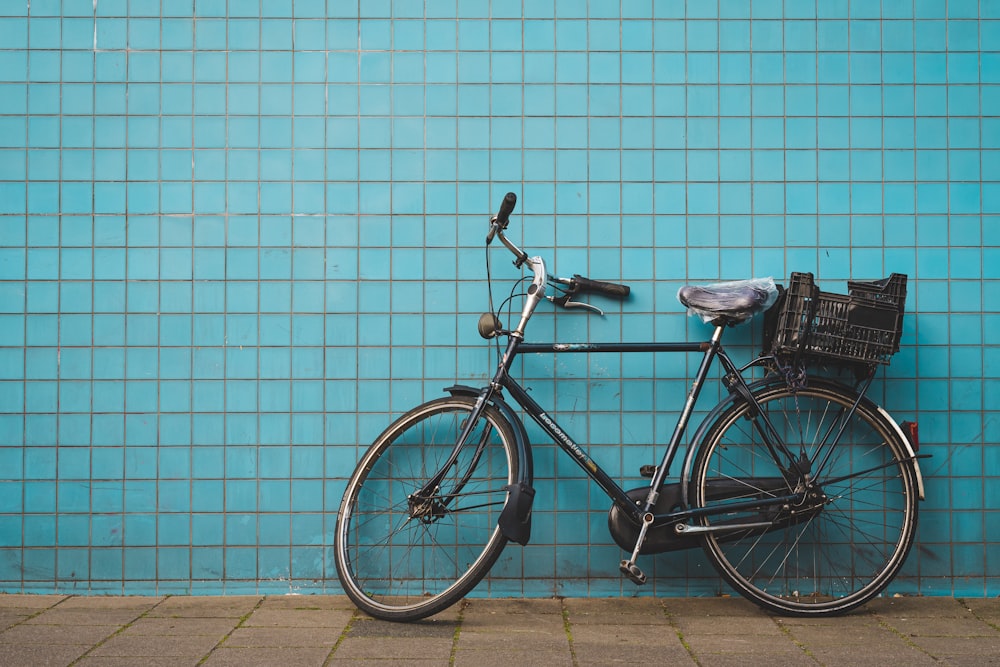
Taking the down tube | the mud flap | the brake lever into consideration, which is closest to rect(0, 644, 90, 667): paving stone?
the mud flap

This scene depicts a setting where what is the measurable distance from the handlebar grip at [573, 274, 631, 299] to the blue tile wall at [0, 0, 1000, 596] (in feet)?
0.44

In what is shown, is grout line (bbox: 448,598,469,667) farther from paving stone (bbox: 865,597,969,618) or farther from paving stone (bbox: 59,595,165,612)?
paving stone (bbox: 865,597,969,618)

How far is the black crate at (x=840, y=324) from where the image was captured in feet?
11.4

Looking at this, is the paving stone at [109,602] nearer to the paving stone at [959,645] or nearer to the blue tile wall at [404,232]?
the blue tile wall at [404,232]

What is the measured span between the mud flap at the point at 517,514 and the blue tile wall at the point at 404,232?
49 centimetres

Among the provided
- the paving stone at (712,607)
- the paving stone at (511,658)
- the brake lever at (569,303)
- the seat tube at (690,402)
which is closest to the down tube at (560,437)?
the seat tube at (690,402)

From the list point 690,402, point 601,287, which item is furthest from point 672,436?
point 601,287

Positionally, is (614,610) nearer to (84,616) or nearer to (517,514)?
(517,514)

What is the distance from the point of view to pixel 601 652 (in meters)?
3.12

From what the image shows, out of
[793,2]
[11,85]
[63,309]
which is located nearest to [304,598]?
[63,309]

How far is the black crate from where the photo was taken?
3.48 metres

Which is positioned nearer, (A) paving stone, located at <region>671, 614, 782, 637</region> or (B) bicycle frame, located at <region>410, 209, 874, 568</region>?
(A) paving stone, located at <region>671, 614, 782, 637</region>

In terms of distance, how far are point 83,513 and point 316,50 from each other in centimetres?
235

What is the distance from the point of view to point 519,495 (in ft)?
11.0
